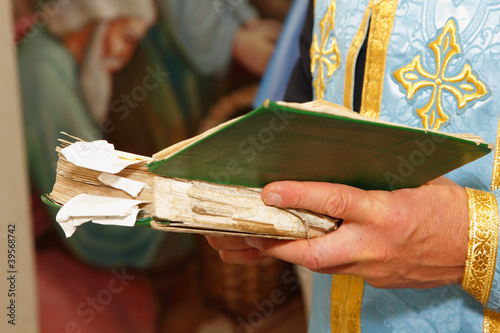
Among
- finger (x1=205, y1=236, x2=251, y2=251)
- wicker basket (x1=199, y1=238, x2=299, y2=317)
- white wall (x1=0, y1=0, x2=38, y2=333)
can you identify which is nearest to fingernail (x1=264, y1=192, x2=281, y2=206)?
finger (x1=205, y1=236, x2=251, y2=251)

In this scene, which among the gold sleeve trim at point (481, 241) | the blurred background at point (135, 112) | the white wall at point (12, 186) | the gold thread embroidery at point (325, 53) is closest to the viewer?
the gold sleeve trim at point (481, 241)

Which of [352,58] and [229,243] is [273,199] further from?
[352,58]

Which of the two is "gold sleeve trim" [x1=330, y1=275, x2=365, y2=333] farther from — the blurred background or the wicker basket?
the wicker basket

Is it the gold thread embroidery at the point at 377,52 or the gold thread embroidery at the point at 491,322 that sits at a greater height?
the gold thread embroidery at the point at 377,52

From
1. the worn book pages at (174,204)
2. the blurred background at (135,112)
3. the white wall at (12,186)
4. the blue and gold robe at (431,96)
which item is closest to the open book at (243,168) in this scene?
the worn book pages at (174,204)

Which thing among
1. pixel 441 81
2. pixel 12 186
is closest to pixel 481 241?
pixel 441 81

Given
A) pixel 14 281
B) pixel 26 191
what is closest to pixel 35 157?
pixel 26 191

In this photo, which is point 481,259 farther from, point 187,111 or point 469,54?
point 187,111

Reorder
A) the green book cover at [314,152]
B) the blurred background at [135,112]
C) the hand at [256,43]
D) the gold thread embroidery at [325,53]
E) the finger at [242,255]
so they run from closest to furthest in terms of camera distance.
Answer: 1. the green book cover at [314,152]
2. the finger at [242,255]
3. the gold thread embroidery at [325,53]
4. the blurred background at [135,112]
5. the hand at [256,43]

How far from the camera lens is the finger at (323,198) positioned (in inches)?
17.9

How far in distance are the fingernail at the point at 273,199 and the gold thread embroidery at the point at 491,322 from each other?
35 centimetres

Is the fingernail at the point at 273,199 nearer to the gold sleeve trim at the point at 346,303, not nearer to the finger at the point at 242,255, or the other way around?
the finger at the point at 242,255

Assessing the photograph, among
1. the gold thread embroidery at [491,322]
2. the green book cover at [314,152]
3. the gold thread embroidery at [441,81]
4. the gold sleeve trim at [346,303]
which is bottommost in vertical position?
the gold sleeve trim at [346,303]

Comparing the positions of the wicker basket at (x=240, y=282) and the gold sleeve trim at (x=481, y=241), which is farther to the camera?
the wicker basket at (x=240, y=282)
